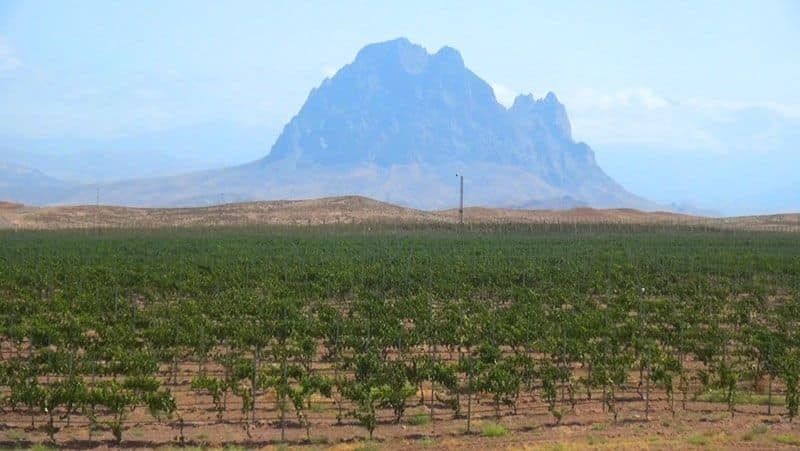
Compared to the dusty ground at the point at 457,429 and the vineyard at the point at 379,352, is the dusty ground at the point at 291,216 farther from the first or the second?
the dusty ground at the point at 457,429

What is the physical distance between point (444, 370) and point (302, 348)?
4.15 m

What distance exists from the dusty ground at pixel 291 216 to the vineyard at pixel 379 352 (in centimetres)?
5500

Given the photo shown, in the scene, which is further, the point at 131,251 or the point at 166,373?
the point at 131,251

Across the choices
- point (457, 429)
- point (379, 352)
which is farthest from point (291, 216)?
point (457, 429)

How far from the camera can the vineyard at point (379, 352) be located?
596 inches

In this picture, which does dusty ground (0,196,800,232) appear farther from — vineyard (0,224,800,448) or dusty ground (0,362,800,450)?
dusty ground (0,362,800,450)

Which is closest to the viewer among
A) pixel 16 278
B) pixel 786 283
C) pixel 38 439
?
pixel 38 439

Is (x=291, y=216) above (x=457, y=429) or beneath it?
above

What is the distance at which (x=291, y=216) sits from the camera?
10094cm

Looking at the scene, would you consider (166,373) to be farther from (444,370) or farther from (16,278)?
(16,278)

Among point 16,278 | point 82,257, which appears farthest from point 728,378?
point 82,257

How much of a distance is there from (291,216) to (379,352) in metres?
81.9

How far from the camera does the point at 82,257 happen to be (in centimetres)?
4331

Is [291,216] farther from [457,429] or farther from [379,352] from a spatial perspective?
[457,429]
